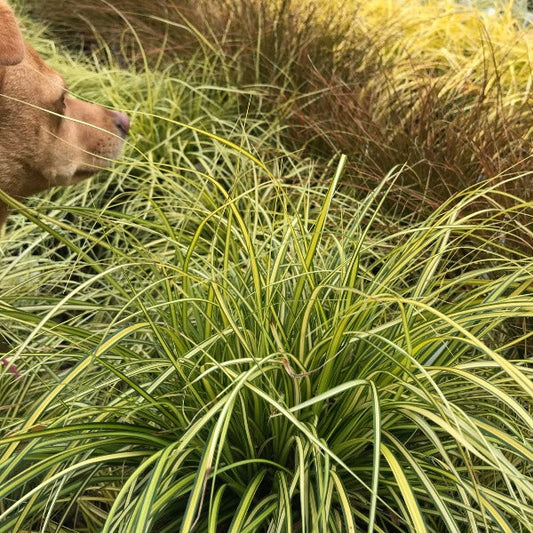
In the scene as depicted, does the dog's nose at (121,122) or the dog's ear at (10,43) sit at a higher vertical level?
the dog's ear at (10,43)

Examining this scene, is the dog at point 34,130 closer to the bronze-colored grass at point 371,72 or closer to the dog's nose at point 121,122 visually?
the dog's nose at point 121,122

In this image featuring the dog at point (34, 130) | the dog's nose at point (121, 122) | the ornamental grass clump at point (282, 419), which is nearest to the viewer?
the ornamental grass clump at point (282, 419)

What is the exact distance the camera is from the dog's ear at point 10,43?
2.25 meters

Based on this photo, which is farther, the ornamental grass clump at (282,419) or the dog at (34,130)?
the dog at (34,130)

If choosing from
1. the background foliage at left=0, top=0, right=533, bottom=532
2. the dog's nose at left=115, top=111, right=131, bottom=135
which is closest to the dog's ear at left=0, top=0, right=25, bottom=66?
the background foliage at left=0, top=0, right=533, bottom=532

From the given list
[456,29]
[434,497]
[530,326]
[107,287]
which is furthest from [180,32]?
[434,497]

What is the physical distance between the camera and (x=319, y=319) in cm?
201

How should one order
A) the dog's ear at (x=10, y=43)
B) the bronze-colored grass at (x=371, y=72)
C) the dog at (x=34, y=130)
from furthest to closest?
1. the bronze-colored grass at (x=371, y=72)
2. the dog at (x=34, y=130)
3. the dog's ear at (x=10, y=43)

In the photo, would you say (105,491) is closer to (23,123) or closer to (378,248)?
(23,123)

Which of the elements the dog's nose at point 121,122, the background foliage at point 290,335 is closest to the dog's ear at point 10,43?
the background foliage at point 290,335

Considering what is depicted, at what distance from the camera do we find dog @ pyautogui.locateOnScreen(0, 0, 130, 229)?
2484 mm

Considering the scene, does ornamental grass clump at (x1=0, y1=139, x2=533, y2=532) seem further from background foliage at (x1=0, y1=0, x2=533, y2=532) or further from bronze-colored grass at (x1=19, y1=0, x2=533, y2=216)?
bronze-colored grass at (x1=19, y1=0, x2=533, y2=216)

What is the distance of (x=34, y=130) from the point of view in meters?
2.60

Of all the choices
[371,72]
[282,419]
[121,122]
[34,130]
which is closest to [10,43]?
[34,130]
